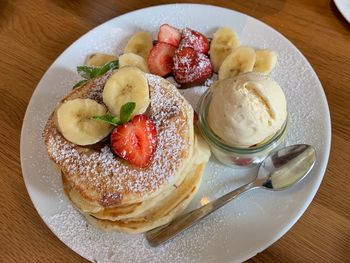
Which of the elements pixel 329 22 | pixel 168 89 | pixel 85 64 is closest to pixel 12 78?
pixel 85 64

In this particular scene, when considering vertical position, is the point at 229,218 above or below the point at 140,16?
below

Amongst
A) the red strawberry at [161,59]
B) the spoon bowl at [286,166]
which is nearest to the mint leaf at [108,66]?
the red strawberry at [161,59]

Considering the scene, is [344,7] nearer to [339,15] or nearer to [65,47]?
[339,15]

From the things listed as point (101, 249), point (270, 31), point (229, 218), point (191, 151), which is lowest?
point (101, 249)

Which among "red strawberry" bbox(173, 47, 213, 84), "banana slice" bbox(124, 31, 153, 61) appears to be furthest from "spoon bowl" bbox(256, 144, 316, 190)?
"banana slice" bbox(124, 31, 153, 61)

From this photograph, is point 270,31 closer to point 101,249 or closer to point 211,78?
point 211,78

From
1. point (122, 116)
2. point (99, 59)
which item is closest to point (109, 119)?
point (122, 116)

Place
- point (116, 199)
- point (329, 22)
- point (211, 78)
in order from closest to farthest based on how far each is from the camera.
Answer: point (116, 199) < point (211, 78) < point (329, 22)
